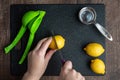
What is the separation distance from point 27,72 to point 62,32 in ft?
0.57

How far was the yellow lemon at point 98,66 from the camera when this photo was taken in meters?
0.98

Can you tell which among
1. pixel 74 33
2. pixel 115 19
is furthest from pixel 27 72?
pixel 115 19

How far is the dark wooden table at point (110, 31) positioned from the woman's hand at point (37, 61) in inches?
1.9

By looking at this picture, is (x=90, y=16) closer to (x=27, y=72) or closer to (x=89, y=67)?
(x=89, y=67)

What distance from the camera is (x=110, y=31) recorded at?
3.34ft

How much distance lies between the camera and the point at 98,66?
984 millimetres

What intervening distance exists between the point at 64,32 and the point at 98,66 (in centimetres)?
16

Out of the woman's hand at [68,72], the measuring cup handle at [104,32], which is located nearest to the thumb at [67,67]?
the woman's hand at [68,72]

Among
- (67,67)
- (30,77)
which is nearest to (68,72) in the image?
(67,67)

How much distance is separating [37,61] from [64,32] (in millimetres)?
133

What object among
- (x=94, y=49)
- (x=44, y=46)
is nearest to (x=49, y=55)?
(x=44, y=46)

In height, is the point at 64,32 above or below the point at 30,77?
above

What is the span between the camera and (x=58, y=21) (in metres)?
1.03

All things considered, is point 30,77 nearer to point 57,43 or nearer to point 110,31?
point 57,43
